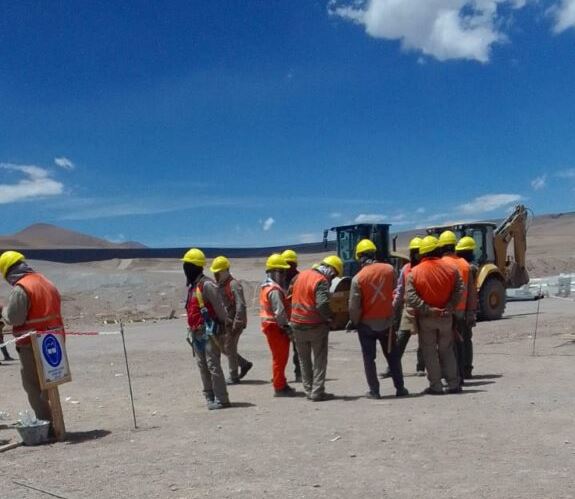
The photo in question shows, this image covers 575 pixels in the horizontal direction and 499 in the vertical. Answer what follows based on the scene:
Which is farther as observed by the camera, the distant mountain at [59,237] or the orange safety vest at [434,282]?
the distant mountain at [59,237]

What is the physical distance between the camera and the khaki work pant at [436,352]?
8.91 meters

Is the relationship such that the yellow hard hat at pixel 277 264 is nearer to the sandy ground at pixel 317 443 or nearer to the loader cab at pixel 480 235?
the sandy ground at pixel 317 443

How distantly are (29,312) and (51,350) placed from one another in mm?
426

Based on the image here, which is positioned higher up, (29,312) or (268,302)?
(29,312)

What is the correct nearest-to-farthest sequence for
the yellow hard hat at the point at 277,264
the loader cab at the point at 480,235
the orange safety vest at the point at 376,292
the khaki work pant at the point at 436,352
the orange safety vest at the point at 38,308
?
1. the orange safety vest at the point at 38,308
2. the orange safety vest at the point at 376,292
3. the khaki work pant at the point at 436,352
4. the yellow hard hat at the point at 277,264
5. the loader cab at the point at 480,235

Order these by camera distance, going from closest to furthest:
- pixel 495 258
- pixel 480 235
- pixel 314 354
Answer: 1. pixel 314 354
2. pixel 480 235
3. pixel 495 258

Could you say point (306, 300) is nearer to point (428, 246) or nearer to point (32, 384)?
point (428, 246)

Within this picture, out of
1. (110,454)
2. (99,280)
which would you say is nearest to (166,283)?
(99,280)

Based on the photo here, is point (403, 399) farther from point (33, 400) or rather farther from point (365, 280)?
point (33, 400)

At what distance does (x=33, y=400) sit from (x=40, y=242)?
168 metres

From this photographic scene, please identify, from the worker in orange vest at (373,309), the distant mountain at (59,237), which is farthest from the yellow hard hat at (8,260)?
the distant mountain at (59,237)

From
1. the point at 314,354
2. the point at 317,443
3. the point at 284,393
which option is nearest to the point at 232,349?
Result: the point at 284,393

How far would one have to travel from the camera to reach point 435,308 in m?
8.83

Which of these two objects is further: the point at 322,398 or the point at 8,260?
the point at 322,398
